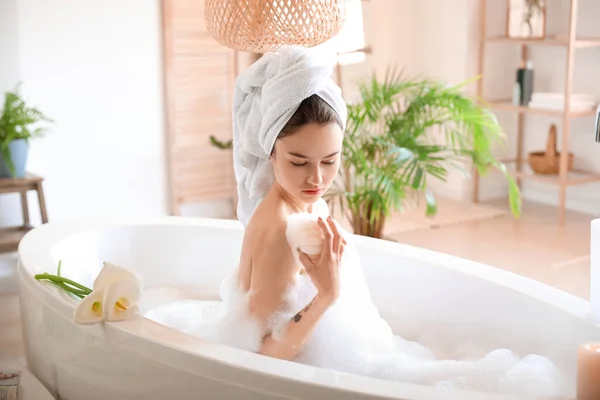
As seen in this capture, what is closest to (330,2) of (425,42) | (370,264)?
(370,264)

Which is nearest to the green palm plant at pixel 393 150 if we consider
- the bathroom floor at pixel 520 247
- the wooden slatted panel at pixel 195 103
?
the bathroom floor at pixel 520 247

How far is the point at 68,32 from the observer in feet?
15.9

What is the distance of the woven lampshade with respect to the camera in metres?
2.29

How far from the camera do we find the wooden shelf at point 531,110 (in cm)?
510

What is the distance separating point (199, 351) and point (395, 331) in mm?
933

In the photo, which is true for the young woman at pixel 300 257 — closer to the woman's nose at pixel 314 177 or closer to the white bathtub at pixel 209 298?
the woman's nose at pixel 314 177

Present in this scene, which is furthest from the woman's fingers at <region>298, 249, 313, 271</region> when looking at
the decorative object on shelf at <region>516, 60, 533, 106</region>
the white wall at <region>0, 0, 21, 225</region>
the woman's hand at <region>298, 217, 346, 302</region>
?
the decorative object on shelf at <region>516, 60, 533, 106</region>

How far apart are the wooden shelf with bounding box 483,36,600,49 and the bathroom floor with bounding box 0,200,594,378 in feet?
3.41

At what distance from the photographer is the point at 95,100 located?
500 centimetres

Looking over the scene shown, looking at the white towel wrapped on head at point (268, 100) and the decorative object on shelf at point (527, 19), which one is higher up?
the decorative object on shelf at point (527, 19)

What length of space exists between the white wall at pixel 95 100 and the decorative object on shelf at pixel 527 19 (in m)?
2.16

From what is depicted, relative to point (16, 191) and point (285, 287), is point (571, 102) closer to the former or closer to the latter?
point (16, 191)

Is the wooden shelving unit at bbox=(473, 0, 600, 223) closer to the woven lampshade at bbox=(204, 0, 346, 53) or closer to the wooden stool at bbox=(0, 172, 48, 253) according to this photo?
the wooden stool at bbox=(0, 172, 48, 253)

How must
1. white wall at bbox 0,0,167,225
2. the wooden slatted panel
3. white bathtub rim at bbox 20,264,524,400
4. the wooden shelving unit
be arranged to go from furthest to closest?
the wooden slatted panel, the wooden shelving unit, white wall at bbox 0,0,167,225, white bathtub rim at bbox 20,264,524,400
